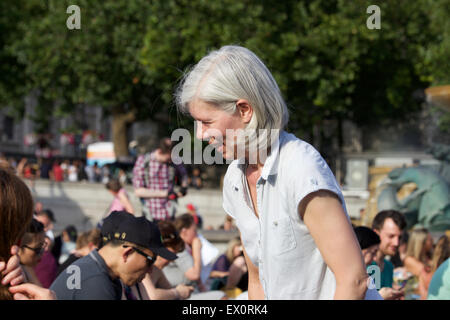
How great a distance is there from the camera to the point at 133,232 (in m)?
4.21

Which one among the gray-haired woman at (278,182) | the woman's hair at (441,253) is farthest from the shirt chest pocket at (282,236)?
the woman's hair at (441,253)

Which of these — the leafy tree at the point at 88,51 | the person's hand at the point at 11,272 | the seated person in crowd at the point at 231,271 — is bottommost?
the seated person in crowd at the point at 231,271

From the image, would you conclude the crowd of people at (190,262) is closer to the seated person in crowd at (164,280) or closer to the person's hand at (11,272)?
the seated person in crowd at (164,280)

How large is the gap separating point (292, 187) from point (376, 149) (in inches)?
1591

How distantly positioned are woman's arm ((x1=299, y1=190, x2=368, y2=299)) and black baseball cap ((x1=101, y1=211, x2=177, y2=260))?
7.26 ft

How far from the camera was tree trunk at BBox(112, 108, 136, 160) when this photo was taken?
96.9 ft

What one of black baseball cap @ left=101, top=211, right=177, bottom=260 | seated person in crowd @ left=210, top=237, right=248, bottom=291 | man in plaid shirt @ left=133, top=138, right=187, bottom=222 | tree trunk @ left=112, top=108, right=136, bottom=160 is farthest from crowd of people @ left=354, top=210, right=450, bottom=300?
tree trunk @ left=112, top=108, right=136, bottom=160

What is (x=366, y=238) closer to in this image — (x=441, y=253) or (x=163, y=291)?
(x=163, y=291)

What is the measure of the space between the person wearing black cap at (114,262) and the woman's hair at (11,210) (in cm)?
127

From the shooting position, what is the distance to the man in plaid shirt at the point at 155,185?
8680 mm

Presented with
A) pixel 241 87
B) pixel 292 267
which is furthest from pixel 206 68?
pixel 292 267

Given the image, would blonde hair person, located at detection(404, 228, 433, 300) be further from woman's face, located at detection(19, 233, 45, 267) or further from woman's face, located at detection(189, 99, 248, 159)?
woman's face, located at detection(189, 99, 248, 159)

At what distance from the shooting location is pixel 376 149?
41.7 metres
